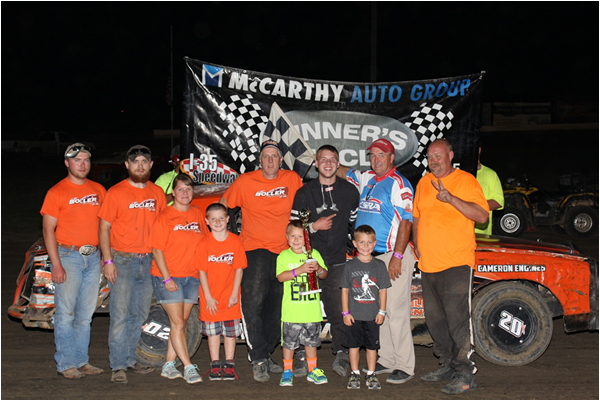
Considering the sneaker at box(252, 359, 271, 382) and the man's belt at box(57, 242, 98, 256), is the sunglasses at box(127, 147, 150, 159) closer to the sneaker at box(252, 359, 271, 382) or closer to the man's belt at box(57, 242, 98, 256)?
the man's belt at box(57, 242, 98, 256)

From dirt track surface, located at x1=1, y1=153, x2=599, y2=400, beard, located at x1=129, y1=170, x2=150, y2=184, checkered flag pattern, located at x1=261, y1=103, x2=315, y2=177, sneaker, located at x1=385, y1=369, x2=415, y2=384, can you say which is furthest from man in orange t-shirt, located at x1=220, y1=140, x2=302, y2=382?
checkered flag pattern, located at x1=261, y1=103, x2=315, y2=177

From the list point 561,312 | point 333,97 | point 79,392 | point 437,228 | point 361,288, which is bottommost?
point 79,392

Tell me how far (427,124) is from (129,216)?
3.76 m

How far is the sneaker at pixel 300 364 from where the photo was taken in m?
4.94

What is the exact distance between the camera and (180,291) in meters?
4.77

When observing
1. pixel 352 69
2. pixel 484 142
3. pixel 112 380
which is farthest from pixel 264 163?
pixel 352 69

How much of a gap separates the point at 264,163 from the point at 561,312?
3.27 meters

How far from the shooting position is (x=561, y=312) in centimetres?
537

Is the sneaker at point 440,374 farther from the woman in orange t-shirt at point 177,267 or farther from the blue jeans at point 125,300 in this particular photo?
the blue jeans at point 125,300

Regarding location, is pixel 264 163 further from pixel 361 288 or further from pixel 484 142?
pixel 484 142

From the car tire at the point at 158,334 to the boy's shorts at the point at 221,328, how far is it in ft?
0.92

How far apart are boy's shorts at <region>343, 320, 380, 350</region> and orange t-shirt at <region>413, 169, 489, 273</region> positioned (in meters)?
0.71

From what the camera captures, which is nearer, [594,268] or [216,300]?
[216,300]

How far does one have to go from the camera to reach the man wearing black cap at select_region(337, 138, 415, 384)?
4.88 meters
